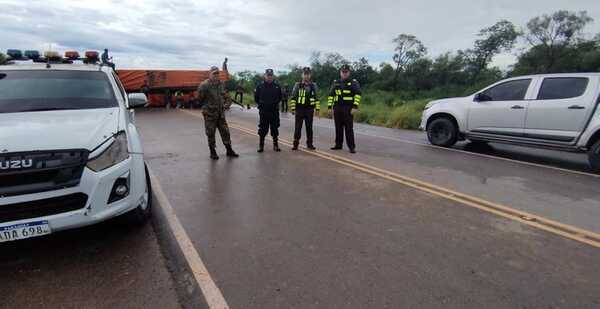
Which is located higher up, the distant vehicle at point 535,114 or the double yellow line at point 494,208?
the distant vehicle at point 535,114

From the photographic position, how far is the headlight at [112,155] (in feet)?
9.29

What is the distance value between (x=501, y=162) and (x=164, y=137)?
28.1ft

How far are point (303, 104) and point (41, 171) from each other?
19.4ft

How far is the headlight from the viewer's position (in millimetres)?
2832

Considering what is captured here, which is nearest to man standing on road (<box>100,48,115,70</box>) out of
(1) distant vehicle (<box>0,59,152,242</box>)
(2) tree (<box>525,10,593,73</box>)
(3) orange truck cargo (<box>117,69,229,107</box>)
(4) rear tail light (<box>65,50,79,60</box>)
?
(4) rear tail light (<box>65,50,79,60</box>)

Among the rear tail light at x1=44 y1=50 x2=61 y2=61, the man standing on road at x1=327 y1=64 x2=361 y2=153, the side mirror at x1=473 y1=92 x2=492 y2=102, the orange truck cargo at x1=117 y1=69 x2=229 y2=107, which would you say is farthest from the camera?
the orange truck cargo at x1=117 y1=69 x2=229 y2=107

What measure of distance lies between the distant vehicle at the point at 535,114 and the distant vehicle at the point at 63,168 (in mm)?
7070

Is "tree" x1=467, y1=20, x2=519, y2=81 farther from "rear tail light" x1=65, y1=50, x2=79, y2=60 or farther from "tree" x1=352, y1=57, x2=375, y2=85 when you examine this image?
"rear tail light" x1=65, y1=50, x2=79, y2=60

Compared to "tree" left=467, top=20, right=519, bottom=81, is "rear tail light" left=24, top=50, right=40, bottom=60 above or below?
below

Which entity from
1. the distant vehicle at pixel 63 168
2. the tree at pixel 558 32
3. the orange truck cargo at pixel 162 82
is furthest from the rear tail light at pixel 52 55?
the tree at pixel 558 32

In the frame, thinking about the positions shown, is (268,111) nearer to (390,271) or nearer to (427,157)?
(427,157)

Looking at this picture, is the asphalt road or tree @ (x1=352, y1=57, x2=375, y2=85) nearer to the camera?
the asphalt road

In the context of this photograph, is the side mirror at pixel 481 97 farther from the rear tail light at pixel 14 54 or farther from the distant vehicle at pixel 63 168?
the rear tail light at pixel 14 54

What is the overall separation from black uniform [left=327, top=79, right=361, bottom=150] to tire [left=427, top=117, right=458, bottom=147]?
7.45ft
